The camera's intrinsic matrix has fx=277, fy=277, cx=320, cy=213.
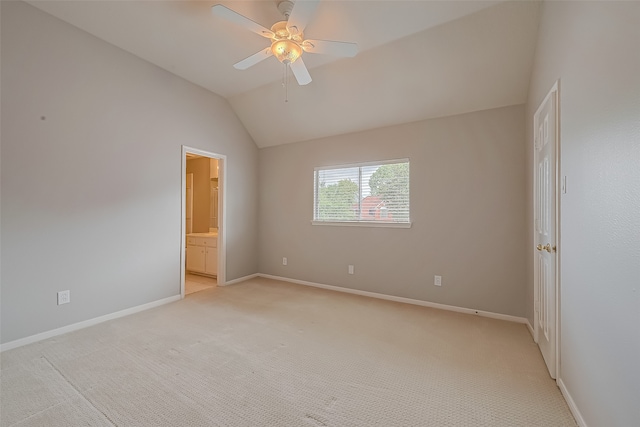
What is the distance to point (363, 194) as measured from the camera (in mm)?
4191

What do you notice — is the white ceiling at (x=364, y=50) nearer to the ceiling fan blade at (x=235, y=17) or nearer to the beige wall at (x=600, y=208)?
the ceiling fan blade at (x=235, y=17)

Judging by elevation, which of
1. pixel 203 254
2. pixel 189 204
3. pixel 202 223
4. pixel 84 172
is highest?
pixel 84 172

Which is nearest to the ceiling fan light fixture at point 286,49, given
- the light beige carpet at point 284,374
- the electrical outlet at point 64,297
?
the light beige carpet at point 284,374

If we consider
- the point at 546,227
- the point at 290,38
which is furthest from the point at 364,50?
the point at 546,227

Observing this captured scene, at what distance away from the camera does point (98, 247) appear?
9.92 ft

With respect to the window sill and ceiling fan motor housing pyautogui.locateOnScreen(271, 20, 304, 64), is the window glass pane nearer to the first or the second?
the window sill

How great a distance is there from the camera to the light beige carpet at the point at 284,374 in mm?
1644

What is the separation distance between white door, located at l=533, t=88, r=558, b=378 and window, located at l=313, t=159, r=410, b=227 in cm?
149

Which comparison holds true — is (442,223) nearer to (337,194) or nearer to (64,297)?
(337,194)

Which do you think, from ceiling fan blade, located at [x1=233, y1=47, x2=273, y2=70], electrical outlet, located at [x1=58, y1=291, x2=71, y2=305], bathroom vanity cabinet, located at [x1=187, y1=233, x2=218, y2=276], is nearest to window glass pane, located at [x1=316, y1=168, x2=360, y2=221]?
bathroom vanity cabinet, located at [x1=187, y1=233, x2=218, y2=276]

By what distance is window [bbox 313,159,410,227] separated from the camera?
3.86 meters

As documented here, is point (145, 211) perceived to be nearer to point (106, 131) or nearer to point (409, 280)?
point (106, 131)

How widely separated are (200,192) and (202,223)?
2.23 feet

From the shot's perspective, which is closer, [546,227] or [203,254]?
[546,227]
